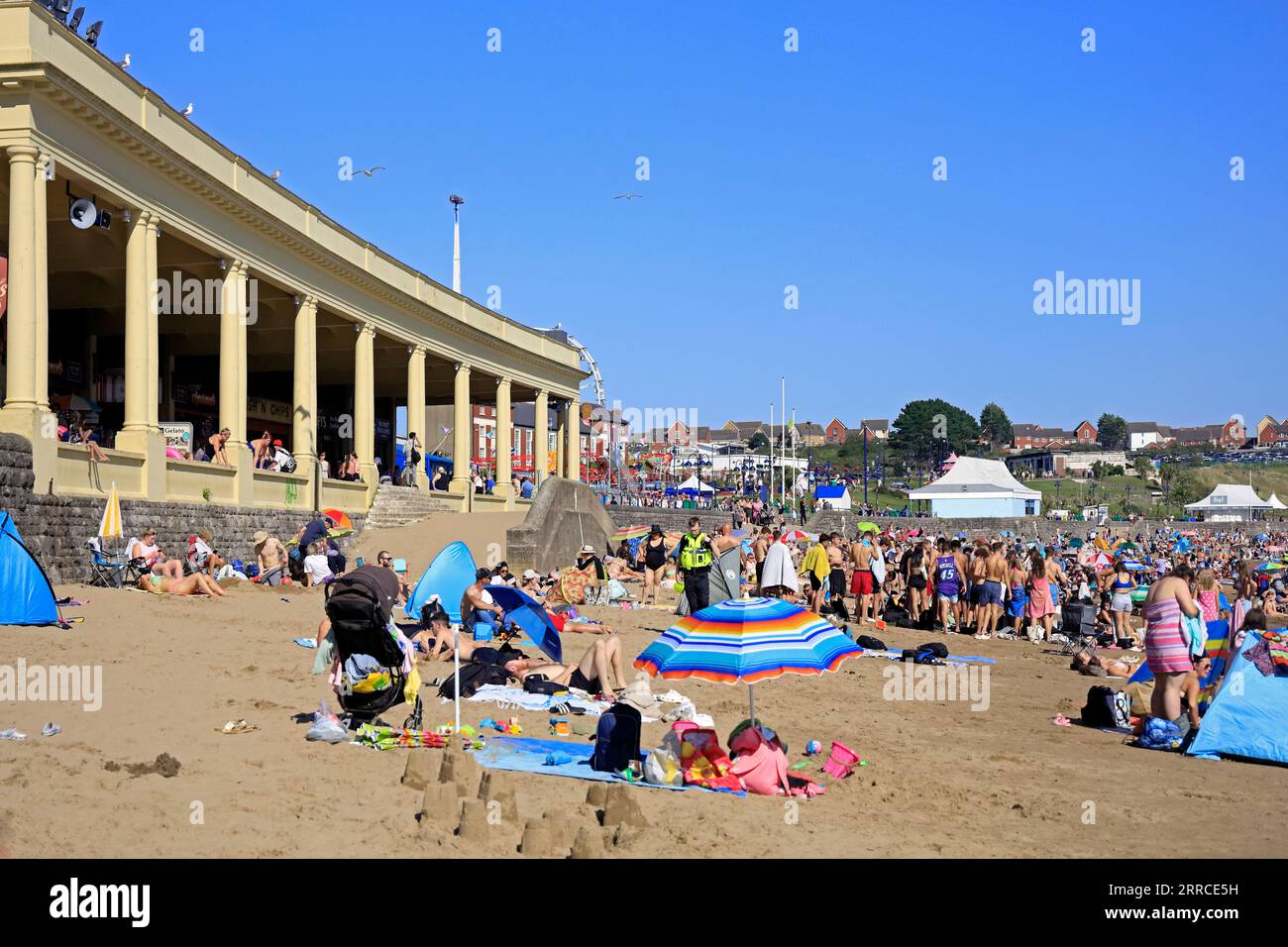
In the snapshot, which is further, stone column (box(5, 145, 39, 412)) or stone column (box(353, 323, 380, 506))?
stone column (box(353, 323, 380, 506))

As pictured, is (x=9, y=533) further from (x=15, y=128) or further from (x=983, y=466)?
(x=983, y=466)

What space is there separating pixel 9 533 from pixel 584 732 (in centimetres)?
720

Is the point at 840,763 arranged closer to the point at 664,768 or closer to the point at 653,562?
the point at 664,768

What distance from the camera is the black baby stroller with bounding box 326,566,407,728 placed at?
8.32 meters

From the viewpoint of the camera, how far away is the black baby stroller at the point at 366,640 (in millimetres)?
8320

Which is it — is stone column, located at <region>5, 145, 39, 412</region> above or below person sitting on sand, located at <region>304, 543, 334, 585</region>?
above

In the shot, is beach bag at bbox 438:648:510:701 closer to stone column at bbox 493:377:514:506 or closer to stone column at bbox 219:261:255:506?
stone column at bbox 219:261:255:506

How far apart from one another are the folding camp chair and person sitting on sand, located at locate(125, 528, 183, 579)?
11 centimetres

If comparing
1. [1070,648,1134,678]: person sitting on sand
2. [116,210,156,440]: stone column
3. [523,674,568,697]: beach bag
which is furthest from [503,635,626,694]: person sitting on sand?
[116,210,156,440]: stone column

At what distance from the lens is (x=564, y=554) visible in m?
25.9

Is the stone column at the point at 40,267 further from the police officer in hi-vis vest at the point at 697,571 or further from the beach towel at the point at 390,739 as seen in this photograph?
the beach towel at the point at 390,739

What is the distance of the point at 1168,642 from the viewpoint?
9773 millimetres

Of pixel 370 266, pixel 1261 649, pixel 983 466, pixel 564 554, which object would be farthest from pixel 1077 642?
pixel 983 466

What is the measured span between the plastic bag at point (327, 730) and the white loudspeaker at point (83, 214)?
14.1 meters
